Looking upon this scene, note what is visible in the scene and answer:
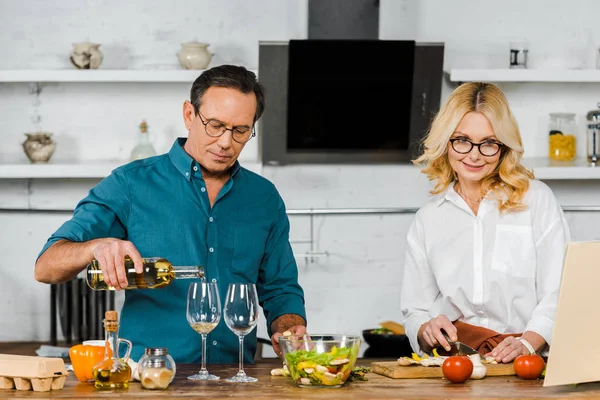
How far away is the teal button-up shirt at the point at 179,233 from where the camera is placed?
2590mm

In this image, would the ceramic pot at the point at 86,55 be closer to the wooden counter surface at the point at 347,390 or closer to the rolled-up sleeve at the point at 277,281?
→ the rolled-up sleeve at the point at 277,281

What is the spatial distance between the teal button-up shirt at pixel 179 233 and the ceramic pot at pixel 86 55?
2203mm

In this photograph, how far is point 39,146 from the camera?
15.8 feet

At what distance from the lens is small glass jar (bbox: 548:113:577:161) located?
5.02 meters

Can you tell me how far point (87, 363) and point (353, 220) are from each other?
3138 mm

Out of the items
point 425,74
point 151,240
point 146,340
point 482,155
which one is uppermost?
point 425,74

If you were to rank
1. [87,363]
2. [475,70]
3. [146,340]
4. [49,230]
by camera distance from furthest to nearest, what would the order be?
[49,230] < [475,70] < [146,340] < [87,363]

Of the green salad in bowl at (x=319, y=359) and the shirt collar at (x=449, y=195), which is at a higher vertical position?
the shirt collar at (x=449, y=195)

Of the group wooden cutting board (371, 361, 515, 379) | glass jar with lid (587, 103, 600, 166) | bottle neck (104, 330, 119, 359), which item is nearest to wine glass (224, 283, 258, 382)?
bottle neck (104, 330, 119, 359)

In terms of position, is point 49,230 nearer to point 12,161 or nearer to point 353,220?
point 12,161

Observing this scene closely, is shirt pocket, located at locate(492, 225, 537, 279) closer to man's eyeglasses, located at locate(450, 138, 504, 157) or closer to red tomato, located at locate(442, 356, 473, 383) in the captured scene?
man's eyeglasses, located at locate(450, 138, 504, 157)

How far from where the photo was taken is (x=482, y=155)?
9.00 ft

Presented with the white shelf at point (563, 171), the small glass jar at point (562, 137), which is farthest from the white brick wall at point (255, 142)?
the white shelf at point (563, 171)

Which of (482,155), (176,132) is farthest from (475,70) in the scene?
(482,155)
